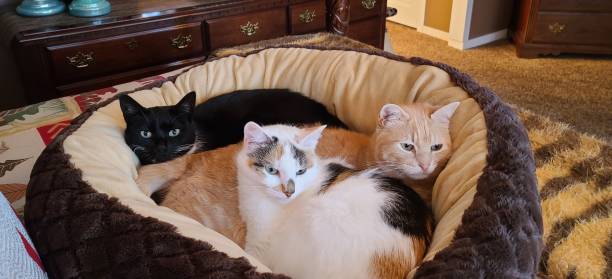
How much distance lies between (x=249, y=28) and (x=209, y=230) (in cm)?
161

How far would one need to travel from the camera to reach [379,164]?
1155 millimetres

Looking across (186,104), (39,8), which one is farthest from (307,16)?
(186,104)

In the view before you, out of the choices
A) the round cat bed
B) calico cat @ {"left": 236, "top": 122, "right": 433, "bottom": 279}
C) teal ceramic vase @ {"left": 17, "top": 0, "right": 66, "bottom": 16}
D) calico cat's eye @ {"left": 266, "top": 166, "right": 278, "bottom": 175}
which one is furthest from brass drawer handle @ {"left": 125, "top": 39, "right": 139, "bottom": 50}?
calico cat's eye @ {"left": 266, "top": 166, "right": 278, "bottom": 175}

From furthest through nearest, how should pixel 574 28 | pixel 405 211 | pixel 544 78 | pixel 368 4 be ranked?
pixel 574 28 < pixel 544 78 < pixel 368 4 < pixel 405 211

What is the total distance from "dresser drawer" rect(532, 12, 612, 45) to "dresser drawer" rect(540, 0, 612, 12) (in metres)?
0.03

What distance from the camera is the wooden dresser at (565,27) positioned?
324cm

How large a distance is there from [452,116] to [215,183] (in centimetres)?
63

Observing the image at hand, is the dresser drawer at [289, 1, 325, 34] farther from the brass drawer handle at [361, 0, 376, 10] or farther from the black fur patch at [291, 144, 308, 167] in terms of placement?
the black fur patch at [291, 144, 308, 167]

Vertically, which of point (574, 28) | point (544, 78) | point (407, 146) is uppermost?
point (407, 146)

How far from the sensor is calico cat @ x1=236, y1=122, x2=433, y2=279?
0.87 m

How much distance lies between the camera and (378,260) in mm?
856

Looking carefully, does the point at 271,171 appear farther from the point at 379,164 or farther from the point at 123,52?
the point at 123,52

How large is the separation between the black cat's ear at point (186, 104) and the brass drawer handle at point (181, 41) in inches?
38.4

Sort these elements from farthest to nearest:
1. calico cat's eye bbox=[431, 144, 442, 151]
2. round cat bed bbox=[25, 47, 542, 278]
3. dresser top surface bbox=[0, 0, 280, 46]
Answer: dresser top surface bbox=[0, 0, 280, 46] → calico cat's eye bbox=[431, 144, 442, 151] → round cat bed bbox=[25, 47, 542, 278]
